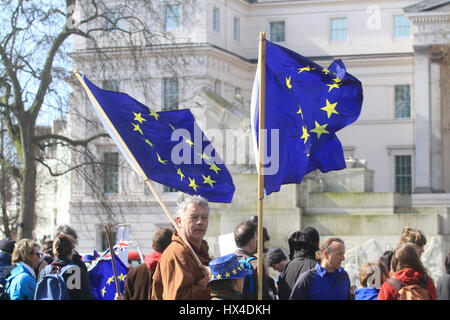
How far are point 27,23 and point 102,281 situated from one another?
14.3 m

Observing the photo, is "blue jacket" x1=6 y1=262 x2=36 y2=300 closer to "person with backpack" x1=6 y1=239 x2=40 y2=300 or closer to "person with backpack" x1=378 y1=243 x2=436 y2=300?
"person with backpack" x1=6 y1=239 x2=40 y2=300

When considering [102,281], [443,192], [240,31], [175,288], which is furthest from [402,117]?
[175,288]

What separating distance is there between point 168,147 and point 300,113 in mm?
1371

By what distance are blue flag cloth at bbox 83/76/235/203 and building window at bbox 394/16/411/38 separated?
4875 cm

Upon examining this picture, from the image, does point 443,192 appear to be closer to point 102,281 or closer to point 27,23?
point 27,23

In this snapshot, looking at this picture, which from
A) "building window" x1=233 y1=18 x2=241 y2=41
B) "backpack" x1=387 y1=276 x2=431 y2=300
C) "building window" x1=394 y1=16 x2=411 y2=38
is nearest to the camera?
"backpack" x1=387 y1=276 x2=431 y2=300

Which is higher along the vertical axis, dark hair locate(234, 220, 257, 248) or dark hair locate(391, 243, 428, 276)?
dark hair locate(234, 220, 257, 248)

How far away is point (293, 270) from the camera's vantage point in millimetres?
8688

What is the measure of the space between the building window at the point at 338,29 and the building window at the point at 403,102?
196 inches

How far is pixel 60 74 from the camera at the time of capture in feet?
78.6

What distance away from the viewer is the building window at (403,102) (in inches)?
2193

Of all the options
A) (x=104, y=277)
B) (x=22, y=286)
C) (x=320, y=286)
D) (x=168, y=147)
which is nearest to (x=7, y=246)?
(x=104, y=277)

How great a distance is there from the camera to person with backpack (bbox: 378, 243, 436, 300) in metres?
7.43

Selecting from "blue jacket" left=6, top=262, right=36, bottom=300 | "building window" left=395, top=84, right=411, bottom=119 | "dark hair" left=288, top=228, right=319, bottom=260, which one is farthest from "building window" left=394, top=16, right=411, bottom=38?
"blue jacket" left=6, top=262, right=36, bottom=300
